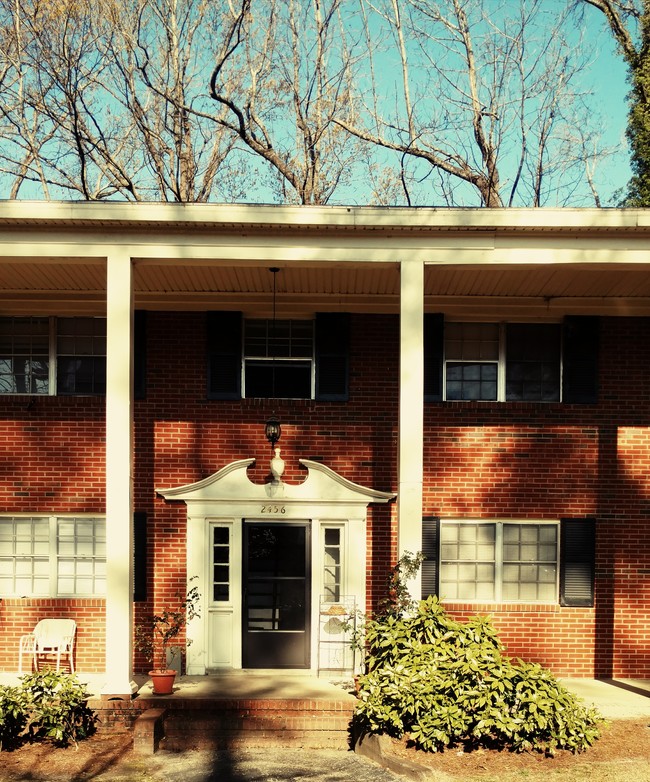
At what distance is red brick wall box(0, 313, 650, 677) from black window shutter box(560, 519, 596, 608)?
14 centimetres

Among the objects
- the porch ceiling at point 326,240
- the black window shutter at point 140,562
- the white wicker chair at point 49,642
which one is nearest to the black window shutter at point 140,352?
the porch ceiling at point 326,240

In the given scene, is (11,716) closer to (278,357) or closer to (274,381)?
(274,381)

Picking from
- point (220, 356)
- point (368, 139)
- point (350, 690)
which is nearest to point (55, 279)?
point (220, 356)

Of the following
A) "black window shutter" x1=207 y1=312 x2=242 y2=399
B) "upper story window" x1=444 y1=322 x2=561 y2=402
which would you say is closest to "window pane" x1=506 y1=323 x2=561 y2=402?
"upper story window" x1=444 y1=322 x2=561 y2=402

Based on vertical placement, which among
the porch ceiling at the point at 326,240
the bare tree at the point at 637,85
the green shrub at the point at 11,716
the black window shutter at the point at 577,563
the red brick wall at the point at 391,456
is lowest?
the green shrub at the point at 11,716

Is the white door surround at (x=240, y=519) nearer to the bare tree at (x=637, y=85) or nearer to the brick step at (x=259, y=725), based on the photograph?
the brick step at (x=259, y=725)

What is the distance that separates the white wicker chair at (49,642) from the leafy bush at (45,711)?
204cm

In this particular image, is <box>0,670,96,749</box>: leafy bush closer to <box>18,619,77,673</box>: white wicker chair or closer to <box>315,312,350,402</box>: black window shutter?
<box>18,619,77,673</box>: white wicker chair

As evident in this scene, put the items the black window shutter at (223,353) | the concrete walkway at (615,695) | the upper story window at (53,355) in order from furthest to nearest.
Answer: the upper story window at (53,355)
the black window shutter at (223,353)
the concrete walkway at (615,695)

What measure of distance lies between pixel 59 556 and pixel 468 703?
19.2 feet

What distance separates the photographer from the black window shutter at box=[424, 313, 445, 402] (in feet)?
38.8

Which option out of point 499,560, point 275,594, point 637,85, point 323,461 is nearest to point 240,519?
point 275,594

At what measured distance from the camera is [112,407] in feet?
31.9

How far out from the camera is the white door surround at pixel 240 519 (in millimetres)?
11531
